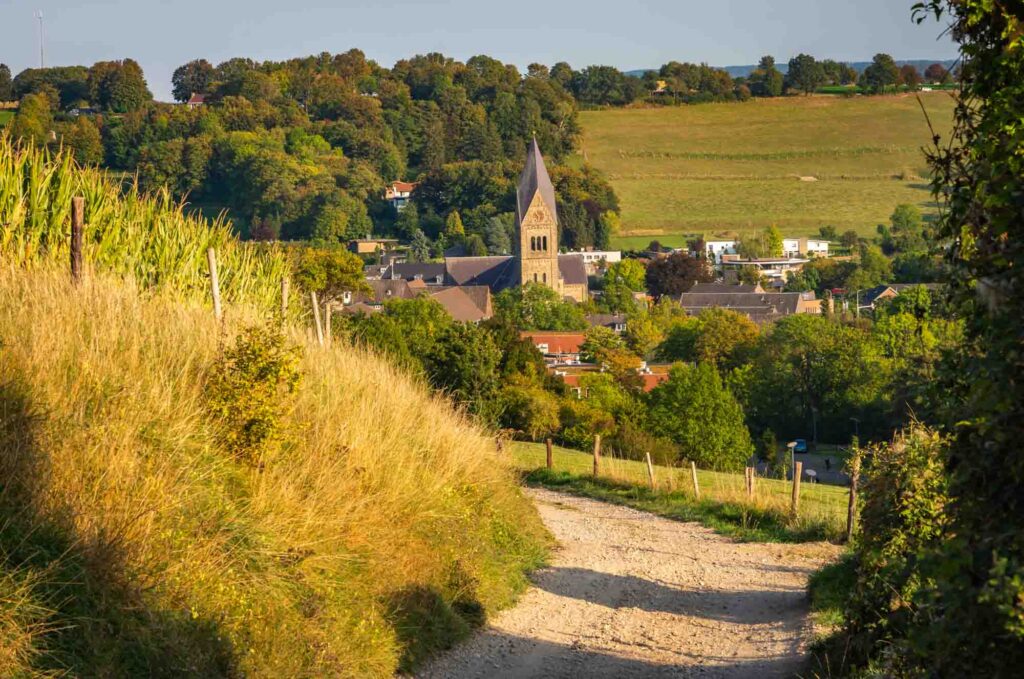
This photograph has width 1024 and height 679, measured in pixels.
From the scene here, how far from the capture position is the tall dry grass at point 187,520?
22.4ft

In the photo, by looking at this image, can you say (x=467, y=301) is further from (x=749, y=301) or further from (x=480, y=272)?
(x=749, y=301)

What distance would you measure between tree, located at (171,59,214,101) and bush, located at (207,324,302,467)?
195164mm

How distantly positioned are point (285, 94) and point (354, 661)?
182767mm

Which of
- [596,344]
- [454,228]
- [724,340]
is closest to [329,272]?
[596,344]

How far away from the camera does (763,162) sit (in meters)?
157

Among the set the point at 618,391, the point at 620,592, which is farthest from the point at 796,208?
the point at 620,592

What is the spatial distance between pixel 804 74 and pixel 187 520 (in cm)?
18899

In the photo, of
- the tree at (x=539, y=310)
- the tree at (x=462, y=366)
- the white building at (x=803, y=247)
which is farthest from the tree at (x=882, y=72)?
the tree at (x=462, y=366)

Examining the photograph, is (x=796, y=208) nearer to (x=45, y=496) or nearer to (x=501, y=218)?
(x=501, y=218)

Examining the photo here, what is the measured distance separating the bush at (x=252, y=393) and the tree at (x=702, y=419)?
34.4 meters

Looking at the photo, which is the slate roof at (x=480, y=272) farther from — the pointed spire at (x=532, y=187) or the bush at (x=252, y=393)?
the bush at (x=252, y=393)

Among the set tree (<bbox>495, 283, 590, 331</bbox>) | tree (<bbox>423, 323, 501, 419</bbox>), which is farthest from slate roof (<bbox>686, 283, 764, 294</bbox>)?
tree (<bbox>423, 323, 501, 419</bbox>)

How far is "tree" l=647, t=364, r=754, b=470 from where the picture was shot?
44.0 meters

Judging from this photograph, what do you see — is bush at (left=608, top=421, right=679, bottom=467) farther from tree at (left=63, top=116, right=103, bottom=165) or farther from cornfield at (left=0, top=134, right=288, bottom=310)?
cornfield at (left=0, top=134, right=288, bottom=310)
